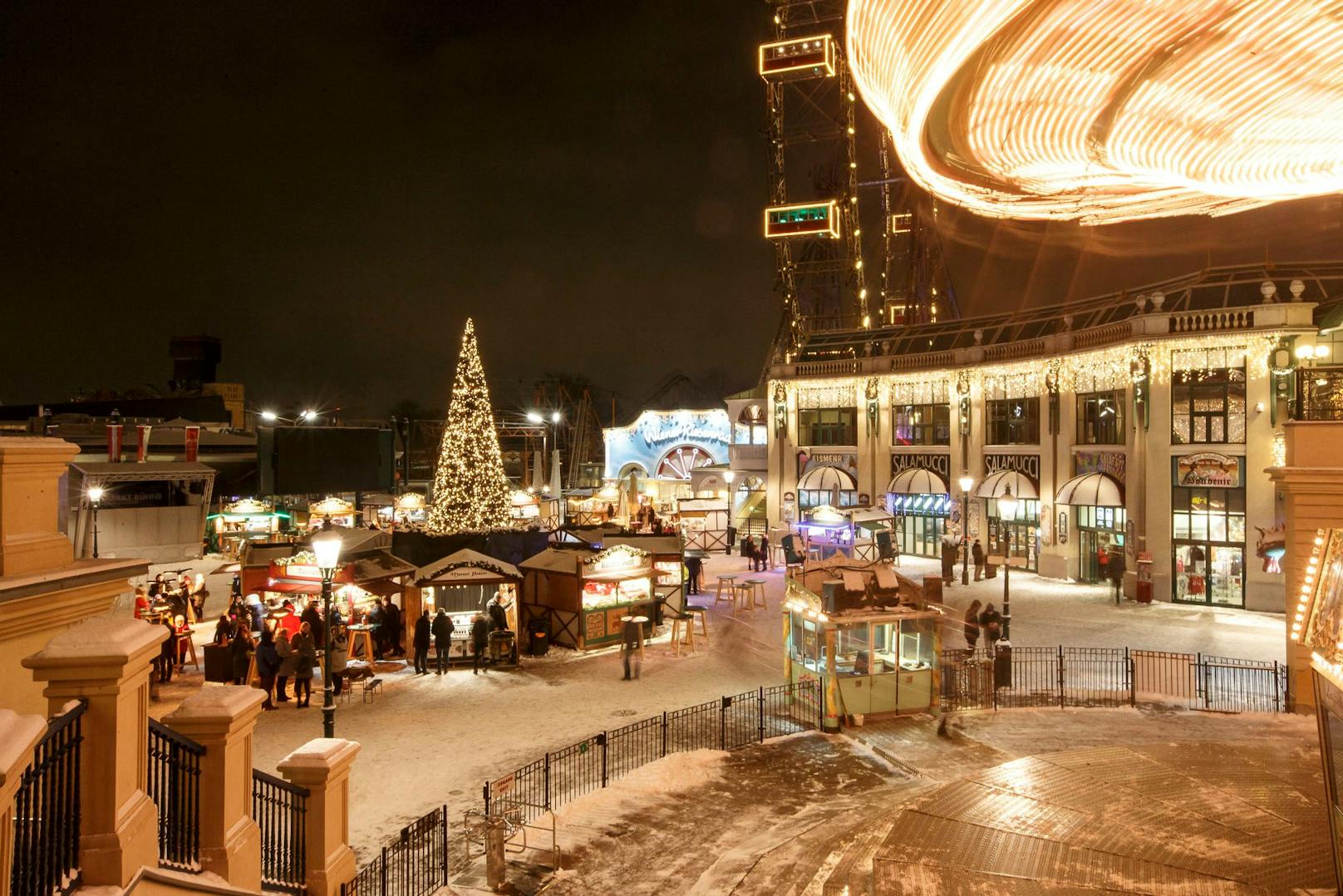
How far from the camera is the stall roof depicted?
18969mm

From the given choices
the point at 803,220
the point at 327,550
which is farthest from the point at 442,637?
the point at 803,220

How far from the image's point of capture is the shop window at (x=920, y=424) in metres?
37.9

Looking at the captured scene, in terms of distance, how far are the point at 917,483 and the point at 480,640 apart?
2404cm

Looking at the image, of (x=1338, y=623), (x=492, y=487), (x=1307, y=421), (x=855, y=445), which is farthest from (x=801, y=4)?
(x=1338, y=623)

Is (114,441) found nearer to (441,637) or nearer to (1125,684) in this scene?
(441,637)

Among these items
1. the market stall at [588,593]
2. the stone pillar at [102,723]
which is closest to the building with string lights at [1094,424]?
the market stall at [588,593]

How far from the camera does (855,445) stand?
41156 millimetres

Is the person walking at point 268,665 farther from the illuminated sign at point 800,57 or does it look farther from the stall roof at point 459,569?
the illuminated sign at point 800,57

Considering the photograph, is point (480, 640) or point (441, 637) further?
point (480, 640)

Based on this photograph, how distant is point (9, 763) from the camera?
3.44m

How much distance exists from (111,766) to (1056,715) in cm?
1367

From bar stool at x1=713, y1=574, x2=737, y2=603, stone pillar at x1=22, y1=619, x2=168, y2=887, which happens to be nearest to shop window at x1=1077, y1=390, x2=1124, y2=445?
bar stool at x1=713, y1=574, x2=737, y2=603

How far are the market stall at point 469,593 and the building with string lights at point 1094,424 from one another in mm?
13435

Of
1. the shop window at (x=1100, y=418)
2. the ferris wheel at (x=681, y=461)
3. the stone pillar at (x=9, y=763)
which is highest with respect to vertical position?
the shop window at (x=1100, y=418)
